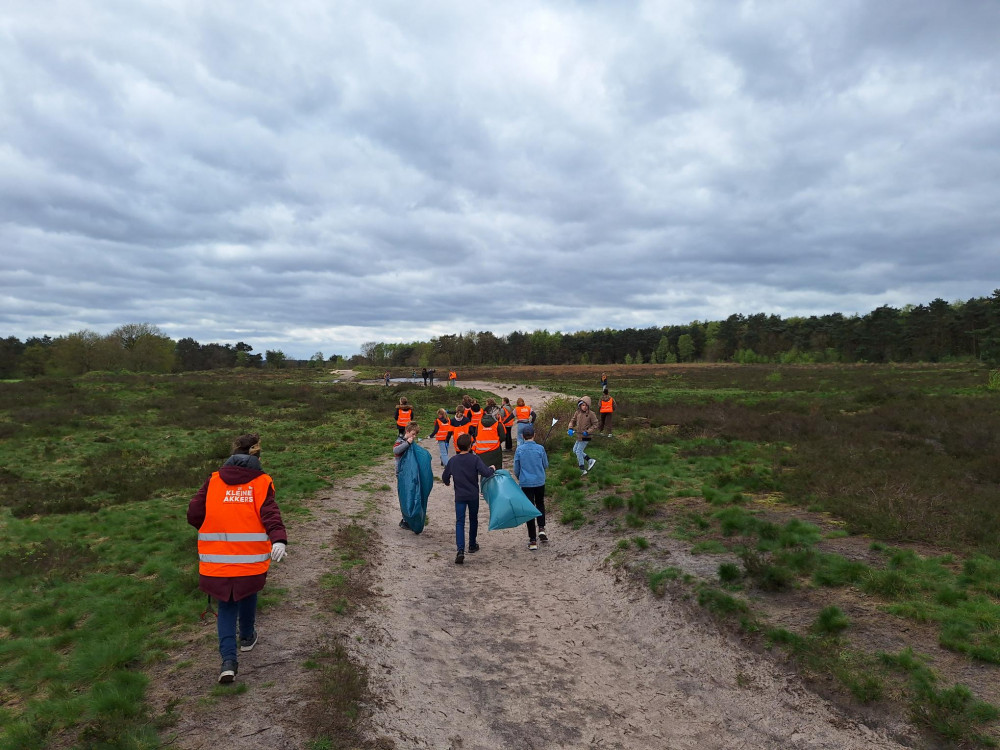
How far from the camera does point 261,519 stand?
16.4 ft

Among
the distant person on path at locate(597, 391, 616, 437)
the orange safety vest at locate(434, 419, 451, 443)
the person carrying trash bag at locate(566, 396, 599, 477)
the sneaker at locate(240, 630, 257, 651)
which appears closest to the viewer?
the sneaker at locate(240, 630, 257, 651)

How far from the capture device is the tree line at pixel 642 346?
265 ft

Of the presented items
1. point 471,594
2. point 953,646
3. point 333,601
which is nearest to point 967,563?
point 953,646

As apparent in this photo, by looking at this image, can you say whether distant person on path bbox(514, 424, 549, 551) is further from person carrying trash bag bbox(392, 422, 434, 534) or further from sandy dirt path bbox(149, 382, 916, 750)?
person carrying trash bag bbox(392, 422, 434, 534)

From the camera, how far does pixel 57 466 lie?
639 inches

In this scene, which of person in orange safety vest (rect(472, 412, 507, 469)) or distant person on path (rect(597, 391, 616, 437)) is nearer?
person in orange safety vest (rect(472, 412, 507, 469))

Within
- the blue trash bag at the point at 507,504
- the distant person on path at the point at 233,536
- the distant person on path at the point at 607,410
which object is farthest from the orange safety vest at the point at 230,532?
the distant person on path at the point at 607,410

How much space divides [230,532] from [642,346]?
156642 mm

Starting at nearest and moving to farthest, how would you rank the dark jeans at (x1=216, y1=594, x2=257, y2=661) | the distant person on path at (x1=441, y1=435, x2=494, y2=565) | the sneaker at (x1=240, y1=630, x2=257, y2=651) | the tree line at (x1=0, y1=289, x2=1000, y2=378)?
the dark jeans at (x1=216, y1=594, x2=257, y2=661)
the sneaker at (x1=240, y1=630, x2=257, y2=651)
the distant person on path at (x1=441, y1=435, x2=494, y2=565)
the tree line at (x1=0, y1=289, x2=1000, y2=378)

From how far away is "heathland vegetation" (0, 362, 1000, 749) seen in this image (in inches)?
195

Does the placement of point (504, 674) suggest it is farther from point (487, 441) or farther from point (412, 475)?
point (487, 441)

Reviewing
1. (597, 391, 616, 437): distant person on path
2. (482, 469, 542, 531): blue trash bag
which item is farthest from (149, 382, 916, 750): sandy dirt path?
(597, 391, 616, 437): distant person on path

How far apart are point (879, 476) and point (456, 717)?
11468 mm

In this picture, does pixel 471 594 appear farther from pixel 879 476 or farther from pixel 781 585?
pixel 879 476
